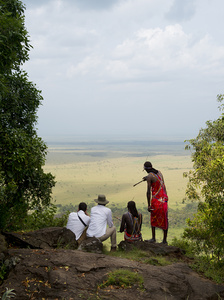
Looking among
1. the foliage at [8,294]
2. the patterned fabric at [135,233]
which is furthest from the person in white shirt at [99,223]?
the foliage at [8,294]

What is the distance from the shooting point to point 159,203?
1079 centimetres

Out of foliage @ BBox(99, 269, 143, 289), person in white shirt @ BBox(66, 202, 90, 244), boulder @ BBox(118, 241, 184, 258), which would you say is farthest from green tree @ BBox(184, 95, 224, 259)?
person in white shirt @ BBox(66, 202, 90, 244)

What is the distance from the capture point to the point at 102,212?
397 inches

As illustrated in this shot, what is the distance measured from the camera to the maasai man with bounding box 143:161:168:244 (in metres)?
10.7

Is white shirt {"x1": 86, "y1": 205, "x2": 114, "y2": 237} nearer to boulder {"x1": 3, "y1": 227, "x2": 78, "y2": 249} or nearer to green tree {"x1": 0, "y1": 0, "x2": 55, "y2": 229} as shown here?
boulder {"x1": 3, "y1": 227, "x2": 78, "y2": 249}

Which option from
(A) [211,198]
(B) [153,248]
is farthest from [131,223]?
(A) [211,198]

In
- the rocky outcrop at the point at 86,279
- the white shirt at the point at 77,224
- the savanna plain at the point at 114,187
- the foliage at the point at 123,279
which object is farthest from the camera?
the savanna plain at the point at 114,187

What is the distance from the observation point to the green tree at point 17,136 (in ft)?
28.8

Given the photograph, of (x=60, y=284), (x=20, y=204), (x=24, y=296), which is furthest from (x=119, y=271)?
(x=20, y=204)

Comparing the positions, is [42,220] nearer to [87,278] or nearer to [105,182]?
[87,278]

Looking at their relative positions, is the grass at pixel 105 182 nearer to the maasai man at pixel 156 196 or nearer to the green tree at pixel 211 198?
the green tree at pixel 211 198

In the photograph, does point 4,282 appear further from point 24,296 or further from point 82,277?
point 82,277

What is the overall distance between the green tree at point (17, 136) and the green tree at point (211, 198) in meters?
5.58

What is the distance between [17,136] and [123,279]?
19.4ft
